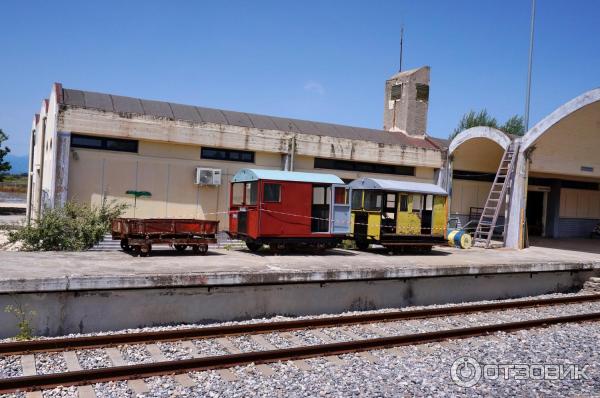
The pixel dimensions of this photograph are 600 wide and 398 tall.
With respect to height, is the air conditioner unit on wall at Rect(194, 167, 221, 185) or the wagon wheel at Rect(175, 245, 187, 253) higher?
the air conditioner unit on wall at Rect(194, 167, 221, 185)

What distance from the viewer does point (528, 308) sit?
1257 cm

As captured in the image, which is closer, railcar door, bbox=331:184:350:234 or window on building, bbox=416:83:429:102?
railcar door, bbox=331:184:350:234

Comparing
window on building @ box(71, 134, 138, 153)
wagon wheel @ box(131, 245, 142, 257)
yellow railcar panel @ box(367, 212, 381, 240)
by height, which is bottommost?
wagon wheel @ box(131, 245, 142, 257)

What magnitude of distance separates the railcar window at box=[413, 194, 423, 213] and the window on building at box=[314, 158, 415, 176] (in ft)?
18.7

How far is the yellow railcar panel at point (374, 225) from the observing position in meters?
15.5

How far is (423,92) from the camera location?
86.3ft

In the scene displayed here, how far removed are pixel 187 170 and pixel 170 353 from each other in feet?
38.1

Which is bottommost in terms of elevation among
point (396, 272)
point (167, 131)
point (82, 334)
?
point (82, 334)

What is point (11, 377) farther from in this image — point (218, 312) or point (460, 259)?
point (460, 259)

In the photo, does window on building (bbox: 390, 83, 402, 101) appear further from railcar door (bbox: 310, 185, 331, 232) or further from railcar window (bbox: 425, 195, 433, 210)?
railcar door (bbox: 310, 185, 331, 232)

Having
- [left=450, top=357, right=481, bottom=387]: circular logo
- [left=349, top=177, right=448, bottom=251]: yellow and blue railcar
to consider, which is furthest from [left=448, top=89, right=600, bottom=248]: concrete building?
[left=450, top=357, right=481, bottom=387]: circular logo

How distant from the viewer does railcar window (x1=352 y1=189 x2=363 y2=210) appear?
16.4 metres

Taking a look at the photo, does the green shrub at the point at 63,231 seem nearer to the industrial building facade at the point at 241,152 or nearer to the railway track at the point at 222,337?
the industrial building facade at the point at 241,152

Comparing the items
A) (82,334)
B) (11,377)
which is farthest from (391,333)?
(11,377)
